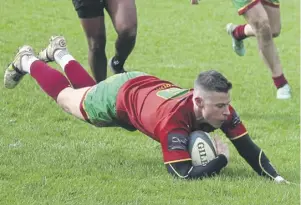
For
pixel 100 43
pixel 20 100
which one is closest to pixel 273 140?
pixel 100 43

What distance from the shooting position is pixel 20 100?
960 cm

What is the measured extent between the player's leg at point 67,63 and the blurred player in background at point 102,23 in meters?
0.45

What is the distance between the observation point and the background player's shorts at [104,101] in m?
7.13

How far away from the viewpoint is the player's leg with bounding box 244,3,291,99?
9.96 meters

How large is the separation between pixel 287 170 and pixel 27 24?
1065 centimetres

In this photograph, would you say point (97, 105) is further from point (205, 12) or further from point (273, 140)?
point (205, 12)

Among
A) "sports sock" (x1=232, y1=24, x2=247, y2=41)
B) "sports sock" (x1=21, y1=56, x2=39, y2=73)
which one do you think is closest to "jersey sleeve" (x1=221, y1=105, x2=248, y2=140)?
"sports sock" (x1=21, y1=56, x2=39, y2=73)

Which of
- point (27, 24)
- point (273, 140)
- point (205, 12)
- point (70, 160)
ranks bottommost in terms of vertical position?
point (205, 12)

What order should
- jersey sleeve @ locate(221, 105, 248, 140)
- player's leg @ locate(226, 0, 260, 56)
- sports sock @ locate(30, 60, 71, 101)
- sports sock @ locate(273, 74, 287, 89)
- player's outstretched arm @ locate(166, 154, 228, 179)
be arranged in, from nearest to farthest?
player's outstretched arm @ locate(166, 154, 228, 179)
jersey sleeve @ locate(221, 105, 248, 140)
sports sock @ locate(30, 60, 71, 101)
player's leg @ locate(226, 0, 260, 56)
sports sock @ locate(273, 74, 287, 89)

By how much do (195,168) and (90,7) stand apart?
2.76m

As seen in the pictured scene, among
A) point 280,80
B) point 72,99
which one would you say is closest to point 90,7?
point 72,99

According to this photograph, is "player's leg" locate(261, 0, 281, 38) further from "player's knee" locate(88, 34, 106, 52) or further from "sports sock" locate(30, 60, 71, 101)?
"sports sock" locate(30, 60, 71, 101)

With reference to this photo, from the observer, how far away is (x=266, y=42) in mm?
10258

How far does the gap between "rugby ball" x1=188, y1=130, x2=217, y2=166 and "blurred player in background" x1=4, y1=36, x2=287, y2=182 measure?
0.07m
